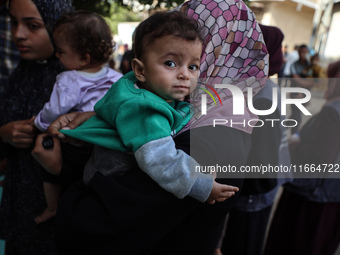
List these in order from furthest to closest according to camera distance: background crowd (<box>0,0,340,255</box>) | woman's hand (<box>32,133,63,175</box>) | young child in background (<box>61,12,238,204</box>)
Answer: woman's hand (<box>32,133,63,175</box>) → background crowd (<box>0,0,340,255</box>) → young child in background (<box>61,12,238,204</box>)

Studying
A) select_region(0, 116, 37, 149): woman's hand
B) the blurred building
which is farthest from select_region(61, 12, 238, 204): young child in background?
the blurred building

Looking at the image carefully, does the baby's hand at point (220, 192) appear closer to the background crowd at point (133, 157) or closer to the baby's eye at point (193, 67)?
the background crowd at point (133, 157)

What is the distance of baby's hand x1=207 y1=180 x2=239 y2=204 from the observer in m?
0.97

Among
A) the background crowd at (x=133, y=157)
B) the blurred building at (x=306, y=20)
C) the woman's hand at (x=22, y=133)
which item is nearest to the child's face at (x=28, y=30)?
the background crowd at (x=133, y=157)

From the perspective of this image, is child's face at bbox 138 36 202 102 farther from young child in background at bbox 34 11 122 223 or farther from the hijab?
the hijab

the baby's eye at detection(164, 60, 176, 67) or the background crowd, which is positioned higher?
the baby's eye at detection(164, 60, 176, 67)

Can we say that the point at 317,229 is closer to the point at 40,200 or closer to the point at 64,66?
the point at 40,200

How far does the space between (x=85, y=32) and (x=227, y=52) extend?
2.70ft

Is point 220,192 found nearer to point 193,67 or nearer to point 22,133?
point 193,67

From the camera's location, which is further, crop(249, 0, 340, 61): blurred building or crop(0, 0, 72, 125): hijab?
crop(249, 0, 340, 61): blurred building

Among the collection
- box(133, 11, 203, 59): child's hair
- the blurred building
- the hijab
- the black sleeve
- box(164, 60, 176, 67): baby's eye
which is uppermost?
box(133, 11, 203, 59): child's hair

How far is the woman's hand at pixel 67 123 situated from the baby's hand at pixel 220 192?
0.67 meters

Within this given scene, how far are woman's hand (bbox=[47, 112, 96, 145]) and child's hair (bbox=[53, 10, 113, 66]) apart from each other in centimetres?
43

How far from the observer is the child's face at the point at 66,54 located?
5.22 ft
